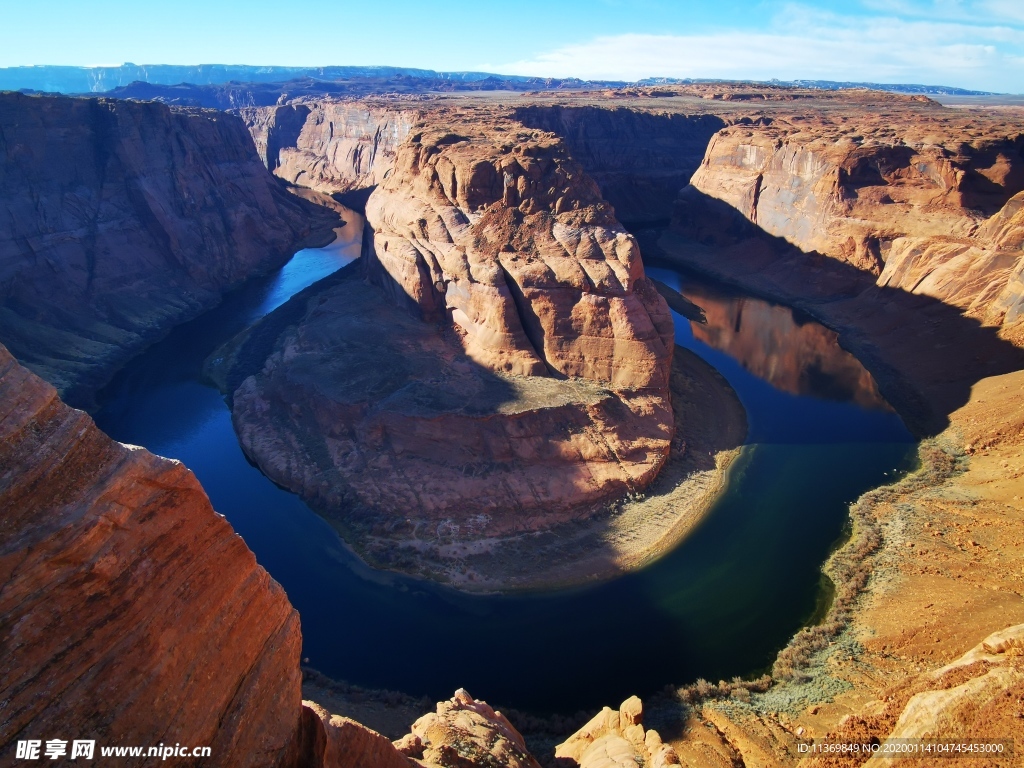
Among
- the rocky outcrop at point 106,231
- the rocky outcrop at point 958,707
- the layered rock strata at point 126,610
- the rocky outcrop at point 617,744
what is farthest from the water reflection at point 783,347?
the rocky outcrop at point 106,231

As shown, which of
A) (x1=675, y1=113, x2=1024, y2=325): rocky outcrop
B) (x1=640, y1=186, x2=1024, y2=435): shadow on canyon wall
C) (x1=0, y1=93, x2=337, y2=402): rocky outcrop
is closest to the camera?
(x1=640, y1=186, x2=1024, y2=435): shadow on canyon wall

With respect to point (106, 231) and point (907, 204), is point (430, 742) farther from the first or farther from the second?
point (907, 204)

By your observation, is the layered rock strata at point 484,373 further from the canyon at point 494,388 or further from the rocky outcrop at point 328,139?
the rocky outcrop at point 328,139

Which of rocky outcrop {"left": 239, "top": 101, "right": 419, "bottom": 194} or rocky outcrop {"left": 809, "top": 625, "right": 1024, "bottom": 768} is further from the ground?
rocky outcrop {"left": 239, "top": 101, "right": 419, "bottom": 194}

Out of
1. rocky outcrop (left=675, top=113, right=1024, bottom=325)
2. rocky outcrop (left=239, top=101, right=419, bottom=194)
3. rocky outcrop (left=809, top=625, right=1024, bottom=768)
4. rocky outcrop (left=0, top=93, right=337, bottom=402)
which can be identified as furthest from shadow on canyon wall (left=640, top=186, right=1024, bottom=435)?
rocky outcrop (left=0, top=93, right=337, bottom=402)

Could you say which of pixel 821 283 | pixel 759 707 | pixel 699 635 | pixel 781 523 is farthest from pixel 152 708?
pixel 821 283

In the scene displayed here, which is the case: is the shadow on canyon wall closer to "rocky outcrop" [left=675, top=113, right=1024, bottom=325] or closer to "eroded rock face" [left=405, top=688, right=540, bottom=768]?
"rocky outcrop" [left=675, top=113, right=1024, bottom=325]

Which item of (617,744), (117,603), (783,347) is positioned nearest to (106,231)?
(117,603)

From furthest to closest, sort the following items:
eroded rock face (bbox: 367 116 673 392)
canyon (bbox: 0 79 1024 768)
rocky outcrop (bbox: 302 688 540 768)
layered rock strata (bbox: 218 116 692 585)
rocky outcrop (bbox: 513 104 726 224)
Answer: rocky outcrop (bbox: 513 104 726 224), eroded rock face (bbox: 367 116 673 392), layered rock strata (bbox: 218 116 692 585), rocky outcrop (bbox: 302 688 540 768), canyon (bbox: 0 79 1024 768)
